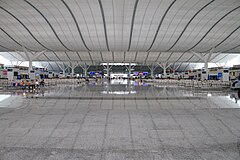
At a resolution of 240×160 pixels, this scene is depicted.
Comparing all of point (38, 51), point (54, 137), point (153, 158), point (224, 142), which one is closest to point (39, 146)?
point (54, 137)

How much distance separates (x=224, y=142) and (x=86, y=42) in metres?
35.8

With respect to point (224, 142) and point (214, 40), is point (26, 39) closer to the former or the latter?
point (214, 40)

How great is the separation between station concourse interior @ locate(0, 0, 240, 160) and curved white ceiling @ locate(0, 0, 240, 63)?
13 cm

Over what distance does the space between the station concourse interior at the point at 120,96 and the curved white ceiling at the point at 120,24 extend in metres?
0.13

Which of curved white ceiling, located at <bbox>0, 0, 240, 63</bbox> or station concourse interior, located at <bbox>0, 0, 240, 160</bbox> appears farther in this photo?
curved white ceiling, located at <bbox>0, 0, 240, 63</bbox>

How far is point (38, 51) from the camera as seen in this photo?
47.3 m

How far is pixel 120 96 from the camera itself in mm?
14742

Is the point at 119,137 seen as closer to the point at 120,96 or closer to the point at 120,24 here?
the point at 120,96

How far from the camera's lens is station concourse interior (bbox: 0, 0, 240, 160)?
4117 millimetres

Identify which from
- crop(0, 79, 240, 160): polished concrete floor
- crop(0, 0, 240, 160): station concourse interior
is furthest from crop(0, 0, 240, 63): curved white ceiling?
crop(0, 79, 240, 160): polished concrete floor

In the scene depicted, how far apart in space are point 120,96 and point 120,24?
1785 cm

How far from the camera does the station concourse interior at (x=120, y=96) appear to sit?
13.5ft

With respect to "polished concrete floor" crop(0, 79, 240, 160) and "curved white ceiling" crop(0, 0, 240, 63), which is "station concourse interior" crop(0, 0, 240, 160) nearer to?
"polished concrete floor" crop(0, 79, 240, 160)

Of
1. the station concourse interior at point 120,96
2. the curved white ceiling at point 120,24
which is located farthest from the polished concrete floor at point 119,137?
the curved white ceiling at point 120,24
